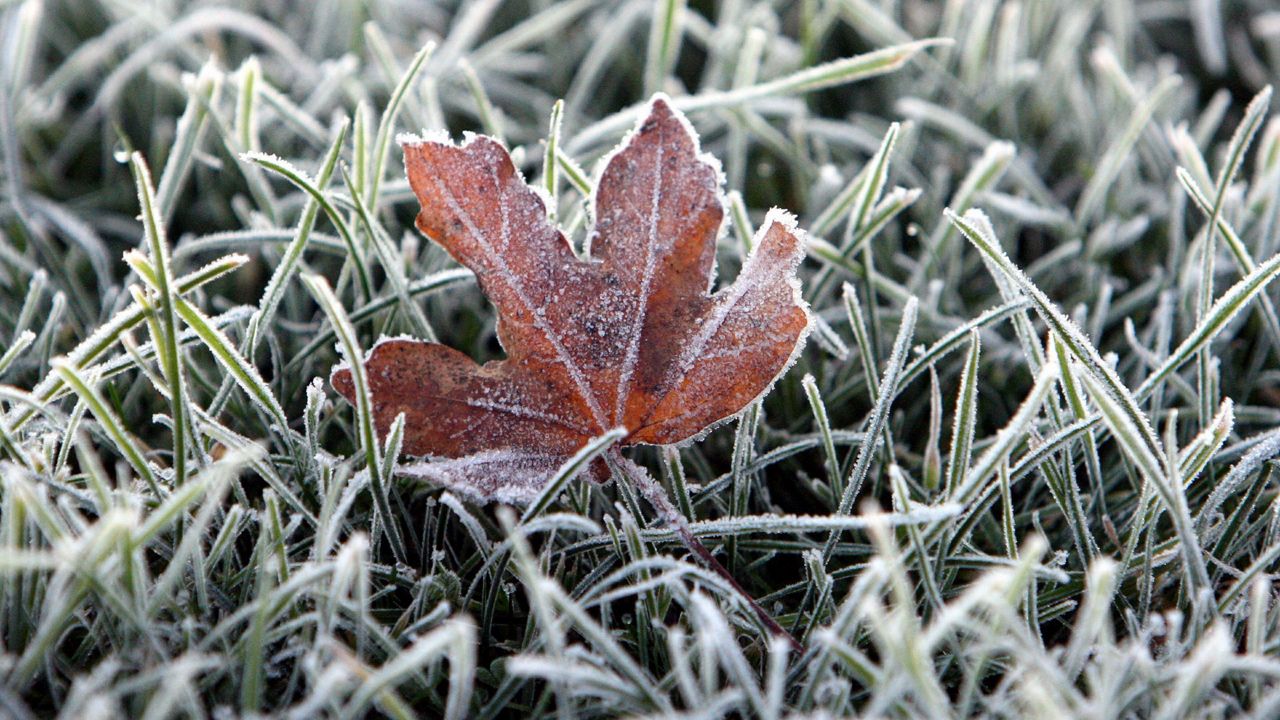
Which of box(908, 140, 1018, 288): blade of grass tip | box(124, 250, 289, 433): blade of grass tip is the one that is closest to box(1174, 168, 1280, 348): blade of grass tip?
box(908, 140, 1018, 288): blade of grass tip

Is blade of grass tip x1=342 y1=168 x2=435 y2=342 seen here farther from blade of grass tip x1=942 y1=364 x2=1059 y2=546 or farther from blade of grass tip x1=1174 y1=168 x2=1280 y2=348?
blade of grass tip x1=1174 y1=168 x2=1280 y2=348

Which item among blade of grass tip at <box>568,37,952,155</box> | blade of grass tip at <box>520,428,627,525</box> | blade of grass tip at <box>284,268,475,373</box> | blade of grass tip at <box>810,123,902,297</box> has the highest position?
blade of grass tip at <box>568,37,952,155</box>

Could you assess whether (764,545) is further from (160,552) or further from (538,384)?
(160,552)

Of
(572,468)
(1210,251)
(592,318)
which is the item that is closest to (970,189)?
(1210,251)

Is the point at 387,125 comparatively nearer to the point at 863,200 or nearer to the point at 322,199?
the point at 322,199

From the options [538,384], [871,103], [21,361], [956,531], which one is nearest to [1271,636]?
[956,531]

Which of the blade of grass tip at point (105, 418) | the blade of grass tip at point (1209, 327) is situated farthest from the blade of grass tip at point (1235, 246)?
the blade of grass tip at point (105, 418)
